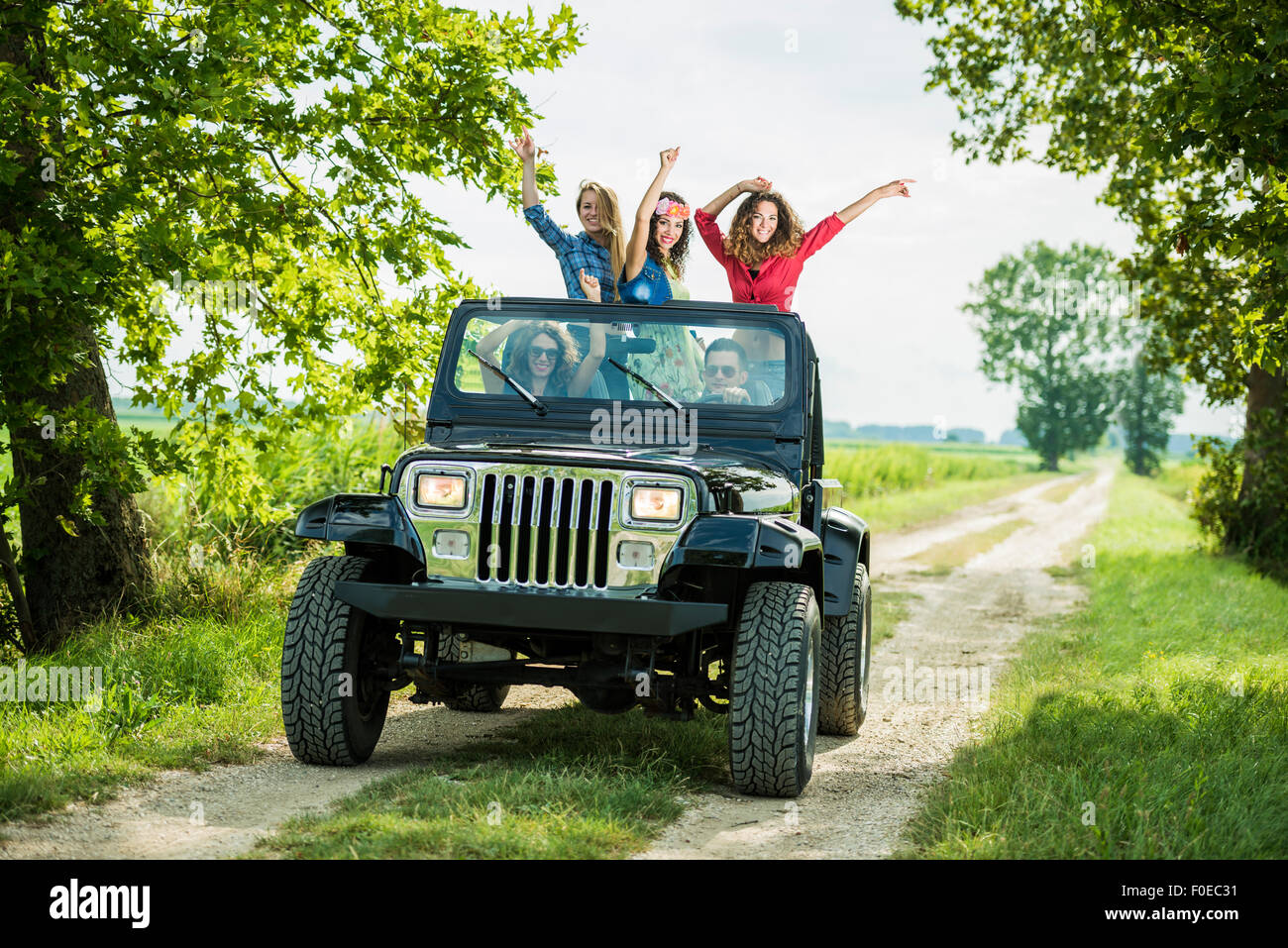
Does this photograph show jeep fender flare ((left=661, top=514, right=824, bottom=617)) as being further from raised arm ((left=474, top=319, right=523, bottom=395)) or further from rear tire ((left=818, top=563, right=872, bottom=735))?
raised arm ((left=474, top=319, right=523, bottom=395))

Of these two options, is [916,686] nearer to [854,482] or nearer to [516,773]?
[516,773]

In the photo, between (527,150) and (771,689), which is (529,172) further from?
(771,689)

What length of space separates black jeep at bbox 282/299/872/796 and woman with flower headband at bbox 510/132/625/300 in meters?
0.92

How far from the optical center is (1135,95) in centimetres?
1403

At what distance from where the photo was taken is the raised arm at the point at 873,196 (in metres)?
6.75

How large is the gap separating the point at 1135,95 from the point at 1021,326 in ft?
214

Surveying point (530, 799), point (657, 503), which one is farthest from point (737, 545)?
point (530, 799)

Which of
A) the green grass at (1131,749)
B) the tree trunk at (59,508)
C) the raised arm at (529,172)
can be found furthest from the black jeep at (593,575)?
the tree trunk at (59,508)

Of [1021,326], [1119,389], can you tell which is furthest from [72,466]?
[1119,389]

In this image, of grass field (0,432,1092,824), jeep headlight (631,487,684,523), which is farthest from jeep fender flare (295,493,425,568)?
grass field (0,432,1092,824)

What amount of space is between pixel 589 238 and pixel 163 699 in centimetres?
326

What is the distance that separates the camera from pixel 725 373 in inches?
226

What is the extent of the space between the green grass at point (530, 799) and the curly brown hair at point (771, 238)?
257 centimetres

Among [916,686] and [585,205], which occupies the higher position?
[585,205]
